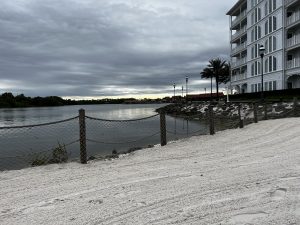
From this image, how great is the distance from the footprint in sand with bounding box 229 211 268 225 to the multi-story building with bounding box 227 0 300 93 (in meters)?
28.2

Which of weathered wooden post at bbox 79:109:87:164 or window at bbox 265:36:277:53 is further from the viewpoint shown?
window at bbox 265:36:277:53

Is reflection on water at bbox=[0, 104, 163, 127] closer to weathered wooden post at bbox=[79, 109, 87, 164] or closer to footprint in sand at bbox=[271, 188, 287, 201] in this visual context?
weathered wooden post at bbox=[79, 109, 87, 164]

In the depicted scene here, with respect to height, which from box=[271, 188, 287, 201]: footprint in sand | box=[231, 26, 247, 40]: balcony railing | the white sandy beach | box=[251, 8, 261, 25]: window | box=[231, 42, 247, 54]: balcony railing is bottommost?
the white sandy beach

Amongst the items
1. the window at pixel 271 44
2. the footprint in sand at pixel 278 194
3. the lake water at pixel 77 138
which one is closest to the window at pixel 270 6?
the window at pixel 271 44

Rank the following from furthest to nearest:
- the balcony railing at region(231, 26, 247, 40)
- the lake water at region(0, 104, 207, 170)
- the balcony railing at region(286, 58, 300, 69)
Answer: the balcony railing at region(231, 26, 247, 40)
the balcony railing at region(286, 58, 300, 69)
the lake water at region(0, 104, 207, 170)

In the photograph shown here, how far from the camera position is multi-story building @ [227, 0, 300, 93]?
37.8 meters

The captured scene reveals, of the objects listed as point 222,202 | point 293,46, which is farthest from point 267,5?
point 222,202

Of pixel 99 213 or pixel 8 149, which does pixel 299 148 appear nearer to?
pixel 99 213

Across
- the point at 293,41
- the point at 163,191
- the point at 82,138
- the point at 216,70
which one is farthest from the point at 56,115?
the point at 163,191

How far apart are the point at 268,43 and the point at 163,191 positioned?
41.5 metres

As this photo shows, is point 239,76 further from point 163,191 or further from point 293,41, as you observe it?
point 163,191

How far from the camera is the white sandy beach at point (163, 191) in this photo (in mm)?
4377

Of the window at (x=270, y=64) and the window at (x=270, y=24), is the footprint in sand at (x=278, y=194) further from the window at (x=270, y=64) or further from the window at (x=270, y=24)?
the window at (x=270, y=24)

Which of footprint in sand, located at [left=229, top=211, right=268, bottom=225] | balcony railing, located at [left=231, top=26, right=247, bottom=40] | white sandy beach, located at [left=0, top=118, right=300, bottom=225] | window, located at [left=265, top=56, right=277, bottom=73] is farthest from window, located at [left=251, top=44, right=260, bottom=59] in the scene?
footprint in sand, located at [left=229, top=211, right=268, bottom=225]
